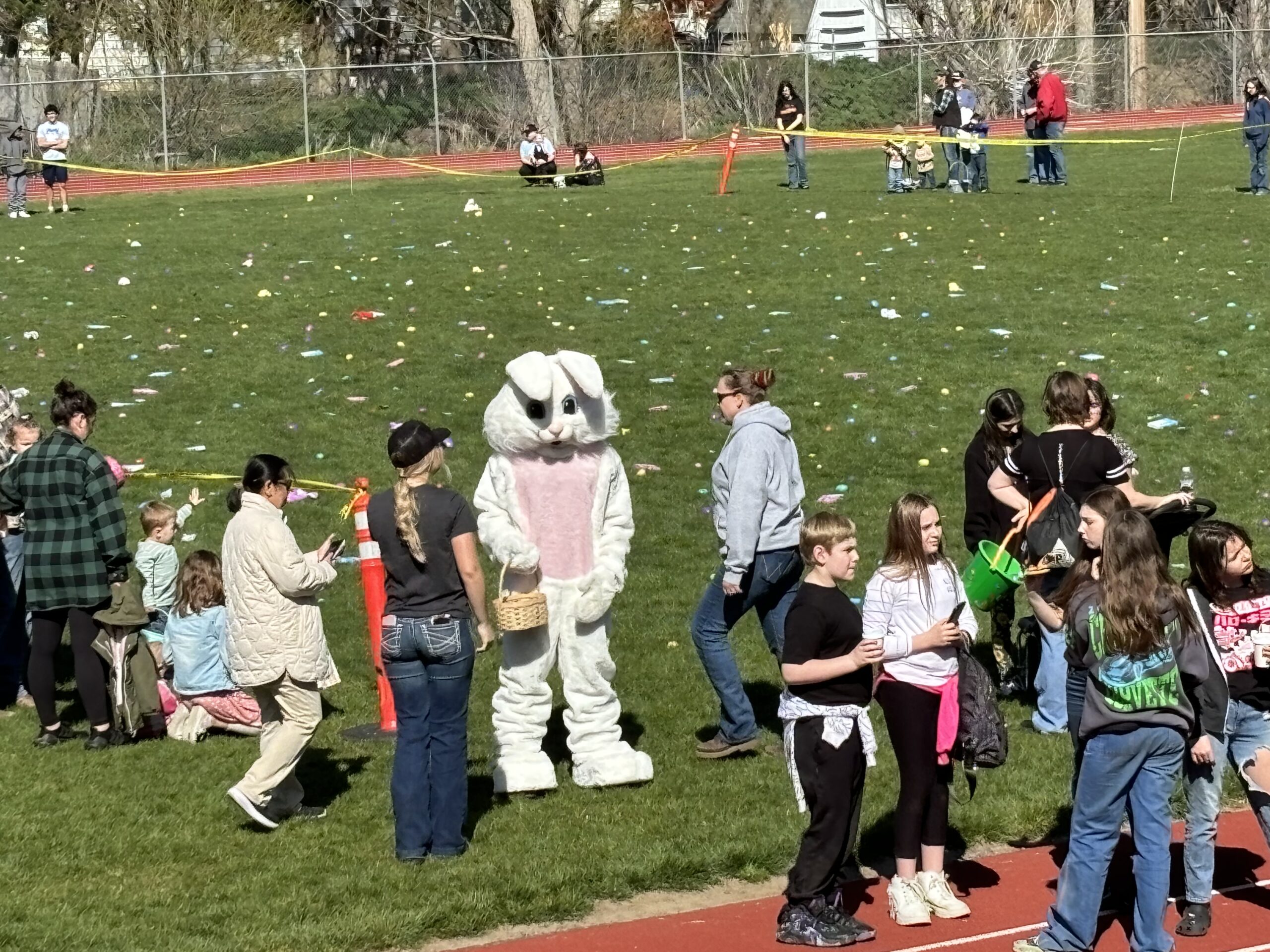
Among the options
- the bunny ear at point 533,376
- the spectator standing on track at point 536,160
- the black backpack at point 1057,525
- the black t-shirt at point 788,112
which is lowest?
the black backpack at point 1057,525

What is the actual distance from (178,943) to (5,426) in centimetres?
389

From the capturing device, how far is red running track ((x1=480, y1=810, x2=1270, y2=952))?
5691 millimetres

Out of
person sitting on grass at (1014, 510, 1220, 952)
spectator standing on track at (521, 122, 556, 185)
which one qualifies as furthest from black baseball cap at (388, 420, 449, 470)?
spectator standing on track at (521, 122, 556, 185)

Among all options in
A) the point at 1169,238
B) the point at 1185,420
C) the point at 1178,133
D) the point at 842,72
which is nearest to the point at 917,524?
the point at 1185,420

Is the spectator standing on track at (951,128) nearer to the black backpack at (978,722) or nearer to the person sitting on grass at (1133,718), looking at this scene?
the black backpack at (978,722)

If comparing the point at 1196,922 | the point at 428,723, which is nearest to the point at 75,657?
the point at 428,723

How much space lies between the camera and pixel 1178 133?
35031 millimetres

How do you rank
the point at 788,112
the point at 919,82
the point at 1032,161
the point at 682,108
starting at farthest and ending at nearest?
the point at 919,82 → the point at 682,108 → the point at 788,112 → the point at 1032,161

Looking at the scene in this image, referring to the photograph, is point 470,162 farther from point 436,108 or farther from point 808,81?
point 808,81

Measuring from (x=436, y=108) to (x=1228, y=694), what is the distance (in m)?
32.3

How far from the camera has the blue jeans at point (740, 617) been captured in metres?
7.32

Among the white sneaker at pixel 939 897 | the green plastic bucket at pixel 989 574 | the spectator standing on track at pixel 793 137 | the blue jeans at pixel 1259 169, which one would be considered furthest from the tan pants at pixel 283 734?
the blue jeans at pixel 1259 169

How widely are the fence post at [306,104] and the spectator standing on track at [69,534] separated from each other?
82.2ft

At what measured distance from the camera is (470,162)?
115ft
